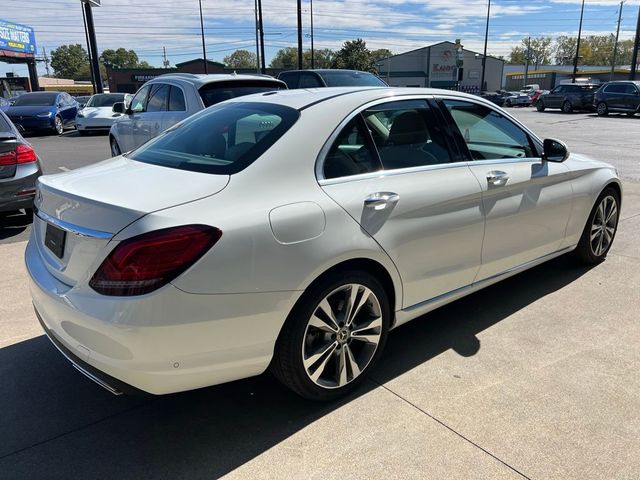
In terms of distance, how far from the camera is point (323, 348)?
275 centimetres

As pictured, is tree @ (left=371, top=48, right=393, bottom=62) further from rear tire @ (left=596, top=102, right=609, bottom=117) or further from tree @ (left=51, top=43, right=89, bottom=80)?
tree @ (left=51, top=43, right=89, bottom=80)

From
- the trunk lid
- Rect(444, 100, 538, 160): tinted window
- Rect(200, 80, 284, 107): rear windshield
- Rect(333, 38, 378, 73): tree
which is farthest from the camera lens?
Rect(333, 38, 378, 73): tree

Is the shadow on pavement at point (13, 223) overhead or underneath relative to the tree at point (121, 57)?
underneath

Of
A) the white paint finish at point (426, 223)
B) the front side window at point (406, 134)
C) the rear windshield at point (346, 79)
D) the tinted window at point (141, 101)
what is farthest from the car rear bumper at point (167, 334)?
the rear windshield at point (346, 79)

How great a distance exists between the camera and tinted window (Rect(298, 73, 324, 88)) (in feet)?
37.5

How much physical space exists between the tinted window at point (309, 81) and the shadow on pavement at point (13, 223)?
644 centimetres

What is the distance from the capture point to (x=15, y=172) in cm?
600

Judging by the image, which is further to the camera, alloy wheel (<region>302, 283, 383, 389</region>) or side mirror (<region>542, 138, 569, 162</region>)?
side mirror (<region>542, 138, 569, 162</region>)

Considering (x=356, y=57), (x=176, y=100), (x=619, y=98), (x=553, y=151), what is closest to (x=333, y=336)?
(x=553, y=151)

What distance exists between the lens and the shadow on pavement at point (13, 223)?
6.37 metres

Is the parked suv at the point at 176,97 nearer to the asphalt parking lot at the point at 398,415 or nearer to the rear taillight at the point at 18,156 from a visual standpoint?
the rear taillight at the point at 18,156

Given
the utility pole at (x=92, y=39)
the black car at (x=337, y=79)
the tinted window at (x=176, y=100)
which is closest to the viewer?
the tinted window at (x=176, y=100)

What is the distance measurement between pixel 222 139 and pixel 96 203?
95cm

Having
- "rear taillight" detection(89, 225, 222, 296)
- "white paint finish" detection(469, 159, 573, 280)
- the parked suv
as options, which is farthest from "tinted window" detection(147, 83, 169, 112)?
"rear taillight" detection(89, 225, 222, 296)
